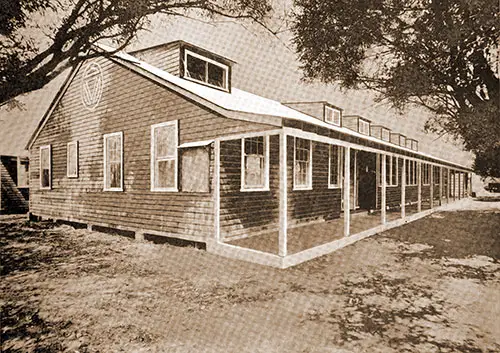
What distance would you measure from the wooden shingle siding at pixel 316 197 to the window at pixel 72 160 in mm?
8000

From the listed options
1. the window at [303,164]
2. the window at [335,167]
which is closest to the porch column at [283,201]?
the window at [303,164]

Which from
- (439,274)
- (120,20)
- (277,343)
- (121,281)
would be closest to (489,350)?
(277,343)

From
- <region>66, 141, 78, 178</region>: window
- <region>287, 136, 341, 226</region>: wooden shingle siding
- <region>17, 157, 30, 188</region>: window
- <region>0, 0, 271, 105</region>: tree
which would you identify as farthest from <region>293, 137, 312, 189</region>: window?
<region>17, 157, 30, 188</region>: window

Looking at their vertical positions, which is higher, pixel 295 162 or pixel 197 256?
pixel 295 162

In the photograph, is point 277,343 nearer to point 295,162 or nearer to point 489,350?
point 489,350

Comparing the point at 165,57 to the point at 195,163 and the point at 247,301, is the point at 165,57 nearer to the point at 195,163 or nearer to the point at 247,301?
the point at 195,163

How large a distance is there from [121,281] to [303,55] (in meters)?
9.39

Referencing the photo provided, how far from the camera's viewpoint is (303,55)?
12.3 metres

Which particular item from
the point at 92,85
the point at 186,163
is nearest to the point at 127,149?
the point at 186,163

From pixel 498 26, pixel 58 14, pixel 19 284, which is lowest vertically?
pixel 19 284

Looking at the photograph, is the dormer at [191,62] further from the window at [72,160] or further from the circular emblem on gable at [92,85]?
the window at [72,160]

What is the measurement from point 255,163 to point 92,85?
7.03m

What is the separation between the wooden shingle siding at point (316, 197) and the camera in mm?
11695

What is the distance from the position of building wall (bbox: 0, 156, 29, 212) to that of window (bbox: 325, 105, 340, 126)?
18.1 m
